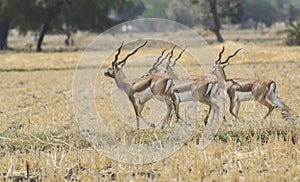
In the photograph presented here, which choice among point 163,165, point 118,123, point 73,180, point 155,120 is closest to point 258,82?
point 155,120

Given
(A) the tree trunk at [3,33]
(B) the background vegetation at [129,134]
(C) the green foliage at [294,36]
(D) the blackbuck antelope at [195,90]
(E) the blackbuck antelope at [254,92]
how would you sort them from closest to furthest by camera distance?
(B) the background vegetation at [129,134] < (D) the blackbuck antelope at [195,90] < (E) the blackbuck antelope at [254,92] < (C) the green foliage at [294,36] < (A) the tree trunk at [3,33]

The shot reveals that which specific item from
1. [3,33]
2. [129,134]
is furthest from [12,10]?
[129,134]

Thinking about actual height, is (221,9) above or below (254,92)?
above

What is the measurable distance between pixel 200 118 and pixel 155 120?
1028 mm

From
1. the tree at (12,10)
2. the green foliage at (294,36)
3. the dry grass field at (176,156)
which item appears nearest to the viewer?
the dry grass field at (176,156)

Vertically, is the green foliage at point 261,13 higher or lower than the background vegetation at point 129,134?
higher

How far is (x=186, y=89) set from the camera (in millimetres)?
9438

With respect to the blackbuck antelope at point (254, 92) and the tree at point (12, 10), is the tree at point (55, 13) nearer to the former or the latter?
the tree at point (12, 10)

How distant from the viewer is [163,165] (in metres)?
6.84

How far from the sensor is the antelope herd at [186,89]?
9.11 meters

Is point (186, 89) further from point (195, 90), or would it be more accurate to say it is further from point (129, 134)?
point (129, 134)

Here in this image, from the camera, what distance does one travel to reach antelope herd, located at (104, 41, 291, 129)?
9.11 metres

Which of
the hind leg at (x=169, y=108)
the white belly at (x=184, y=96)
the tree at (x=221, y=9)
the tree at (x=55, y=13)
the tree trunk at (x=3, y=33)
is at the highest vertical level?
the tree at (x=221, y=9)

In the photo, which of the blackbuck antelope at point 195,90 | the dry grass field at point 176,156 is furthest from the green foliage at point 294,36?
the blackbuck antelope at point 195,90
